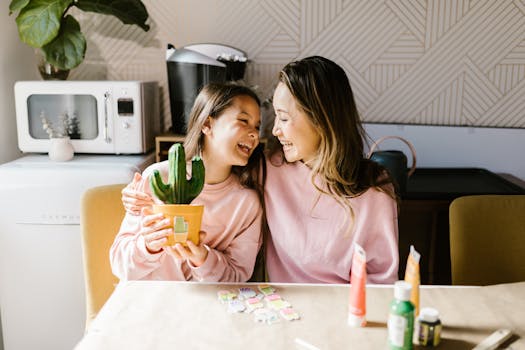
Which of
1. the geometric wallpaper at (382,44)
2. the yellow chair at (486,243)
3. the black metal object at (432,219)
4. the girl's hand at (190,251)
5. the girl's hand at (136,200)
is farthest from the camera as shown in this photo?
the geometric wallpaper at (382,44)

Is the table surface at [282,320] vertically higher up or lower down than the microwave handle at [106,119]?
lower down

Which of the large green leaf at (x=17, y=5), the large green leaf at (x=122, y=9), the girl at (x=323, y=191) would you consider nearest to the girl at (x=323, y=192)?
the girl at (x=323, y=191)

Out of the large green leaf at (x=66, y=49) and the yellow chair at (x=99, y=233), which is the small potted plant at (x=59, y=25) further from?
the yellow chair at (x=99, y=233)

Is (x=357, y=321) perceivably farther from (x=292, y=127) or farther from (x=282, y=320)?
(x=292, y=127)

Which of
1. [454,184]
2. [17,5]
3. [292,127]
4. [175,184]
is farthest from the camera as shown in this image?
[454,184]

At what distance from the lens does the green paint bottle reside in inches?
38.7

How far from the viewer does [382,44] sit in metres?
2.61

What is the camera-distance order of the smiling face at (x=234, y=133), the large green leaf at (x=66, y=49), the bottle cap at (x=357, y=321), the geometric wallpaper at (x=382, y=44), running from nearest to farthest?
the bottle cap at (x=357, y=321) < the smiling face at (x=234, y=133) < the large green leaf at (x=66, y=49) < the geometric wallpaper at (x=382, y=44)

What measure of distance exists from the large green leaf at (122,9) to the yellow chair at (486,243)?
1.63 m

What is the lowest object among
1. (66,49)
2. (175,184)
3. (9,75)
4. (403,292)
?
(403,292)

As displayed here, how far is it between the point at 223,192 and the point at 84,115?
1.03 m

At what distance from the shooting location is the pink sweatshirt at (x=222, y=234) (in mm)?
1501

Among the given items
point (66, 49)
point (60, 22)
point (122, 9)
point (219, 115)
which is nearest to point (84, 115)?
point (66, 49)

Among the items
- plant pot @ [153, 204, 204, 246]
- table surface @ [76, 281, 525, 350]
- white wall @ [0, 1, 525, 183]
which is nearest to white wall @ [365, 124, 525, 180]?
white wall @ [0, 1, 525, 183]
